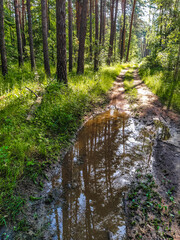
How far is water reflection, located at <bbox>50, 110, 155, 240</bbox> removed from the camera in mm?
2367

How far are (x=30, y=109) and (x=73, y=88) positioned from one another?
291 cm

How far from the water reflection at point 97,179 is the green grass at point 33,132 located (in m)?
0.48

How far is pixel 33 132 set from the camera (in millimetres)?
4176

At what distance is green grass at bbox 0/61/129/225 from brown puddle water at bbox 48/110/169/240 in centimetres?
47

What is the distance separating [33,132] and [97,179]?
2.01 metres

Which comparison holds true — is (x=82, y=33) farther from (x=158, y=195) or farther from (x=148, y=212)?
(x=148, y=212)

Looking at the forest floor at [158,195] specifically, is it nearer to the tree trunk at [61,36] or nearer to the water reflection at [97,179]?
the water reflection at [97,179]

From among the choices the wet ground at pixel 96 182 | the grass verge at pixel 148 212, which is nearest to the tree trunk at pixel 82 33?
the wet ground at pixel 96 182

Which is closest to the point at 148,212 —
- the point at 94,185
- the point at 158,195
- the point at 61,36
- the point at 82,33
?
the point at 158,195

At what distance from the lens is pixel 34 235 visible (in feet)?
7.23

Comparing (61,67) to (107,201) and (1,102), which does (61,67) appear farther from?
(107,201)

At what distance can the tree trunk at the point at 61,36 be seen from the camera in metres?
6.64

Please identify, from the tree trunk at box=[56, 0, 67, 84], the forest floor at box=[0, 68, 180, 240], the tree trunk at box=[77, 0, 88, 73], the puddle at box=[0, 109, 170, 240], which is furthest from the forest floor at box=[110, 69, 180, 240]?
the tree trunk at box=[77, 0, 88, 73]

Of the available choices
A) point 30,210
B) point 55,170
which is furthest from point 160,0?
point 30,210
